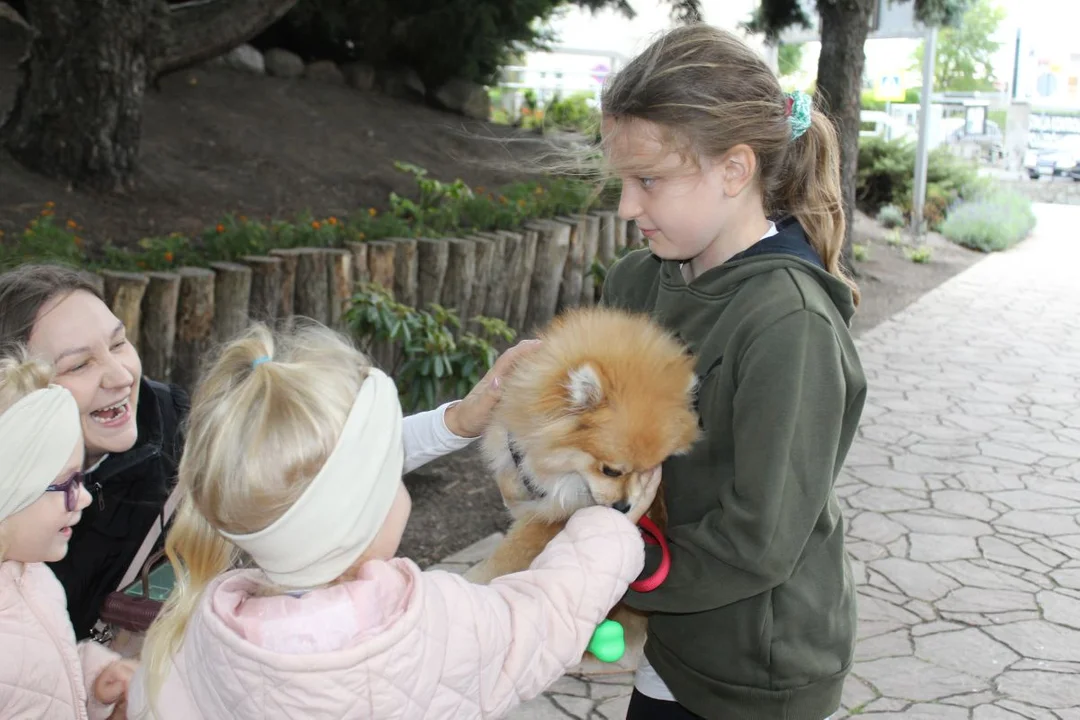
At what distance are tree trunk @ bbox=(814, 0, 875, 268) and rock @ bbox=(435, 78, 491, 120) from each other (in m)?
4.48

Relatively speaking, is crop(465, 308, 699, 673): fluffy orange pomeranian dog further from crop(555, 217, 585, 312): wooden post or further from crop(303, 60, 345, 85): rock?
crop(303, 60, 345, 85): rock

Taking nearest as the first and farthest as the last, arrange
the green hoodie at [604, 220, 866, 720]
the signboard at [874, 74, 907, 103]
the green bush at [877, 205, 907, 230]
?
the green hoodie at [604, 220, 866, 720]
the green bush at [877, 205, 907, 230]
the signboard at [874, 74, 907, 103]

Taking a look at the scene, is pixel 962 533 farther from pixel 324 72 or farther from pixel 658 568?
pixel 324 72

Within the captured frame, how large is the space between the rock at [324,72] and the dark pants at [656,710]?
10988 mm

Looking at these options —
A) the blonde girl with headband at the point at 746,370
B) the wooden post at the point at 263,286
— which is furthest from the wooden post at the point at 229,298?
the blonde girl with headband at the point at 746,370

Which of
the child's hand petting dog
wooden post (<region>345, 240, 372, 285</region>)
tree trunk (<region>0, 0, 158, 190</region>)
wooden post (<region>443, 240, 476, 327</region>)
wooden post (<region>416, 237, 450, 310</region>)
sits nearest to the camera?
the child's hand petting dog

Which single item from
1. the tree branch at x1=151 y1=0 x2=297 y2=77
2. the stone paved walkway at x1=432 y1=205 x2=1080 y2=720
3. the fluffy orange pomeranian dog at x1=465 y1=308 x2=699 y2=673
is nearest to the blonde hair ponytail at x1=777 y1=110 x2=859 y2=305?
the fluffy orange pomeranian dog at x1=465 y1=308 x2=699 y2=673

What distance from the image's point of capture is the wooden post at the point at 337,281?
226 inches

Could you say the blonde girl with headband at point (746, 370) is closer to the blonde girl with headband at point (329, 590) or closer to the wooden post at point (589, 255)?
the blonde girl with headband at point (329, 590)

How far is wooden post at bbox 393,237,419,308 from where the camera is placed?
20.4 ft

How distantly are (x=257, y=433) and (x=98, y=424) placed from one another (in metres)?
1.26

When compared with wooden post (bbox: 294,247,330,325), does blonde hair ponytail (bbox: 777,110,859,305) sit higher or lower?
higher

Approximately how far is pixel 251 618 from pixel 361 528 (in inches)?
8.1

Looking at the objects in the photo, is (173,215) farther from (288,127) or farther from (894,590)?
(894,590)
